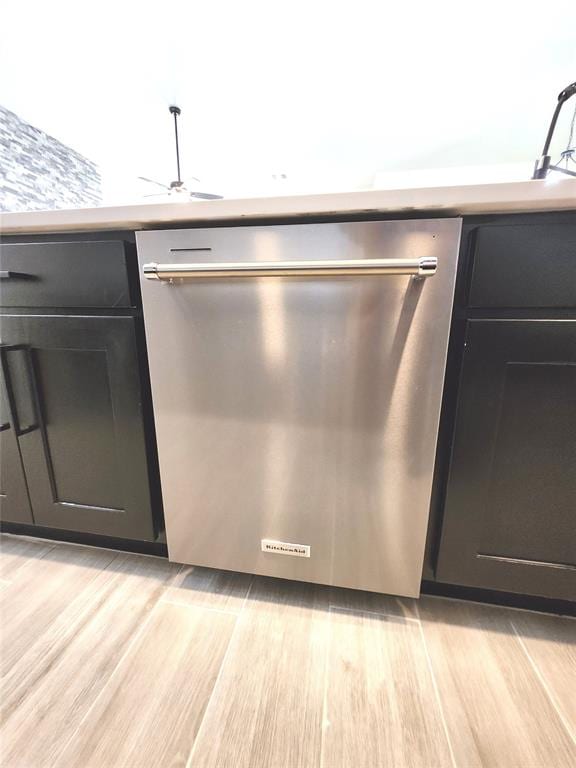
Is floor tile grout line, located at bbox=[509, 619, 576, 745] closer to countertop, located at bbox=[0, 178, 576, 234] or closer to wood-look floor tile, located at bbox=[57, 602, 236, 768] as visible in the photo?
wood-look floor tile, located at bbox=[57, 602, 236, 768]

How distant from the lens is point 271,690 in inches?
23.2

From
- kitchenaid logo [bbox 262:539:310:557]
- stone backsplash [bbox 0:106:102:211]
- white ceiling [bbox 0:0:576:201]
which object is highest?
white ceiling [bbox 0:0:576:201]

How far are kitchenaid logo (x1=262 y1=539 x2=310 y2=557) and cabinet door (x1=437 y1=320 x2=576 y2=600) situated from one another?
303 mm

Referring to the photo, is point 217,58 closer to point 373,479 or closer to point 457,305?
point 457,305

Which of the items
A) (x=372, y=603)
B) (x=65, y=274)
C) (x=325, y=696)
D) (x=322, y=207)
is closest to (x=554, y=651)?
(x=372, y=603)

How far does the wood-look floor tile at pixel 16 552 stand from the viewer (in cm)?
88

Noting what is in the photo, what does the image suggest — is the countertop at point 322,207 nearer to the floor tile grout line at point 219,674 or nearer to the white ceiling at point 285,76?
the floor tile grout line at point 219,674

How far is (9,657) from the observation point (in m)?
0.65

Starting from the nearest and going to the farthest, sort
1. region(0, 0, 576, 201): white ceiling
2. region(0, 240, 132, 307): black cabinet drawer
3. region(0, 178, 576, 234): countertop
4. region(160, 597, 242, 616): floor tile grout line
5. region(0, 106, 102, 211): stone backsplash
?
region(0, 178, 576, 234): countertop, region(0, 240, 132, 307): black cabinet drawer, region(160, 597, 242, 616): floor tile grout line, region(0, 0, 576, 201): white ceiling, region(0, 106, 102, 211): stone backsplash

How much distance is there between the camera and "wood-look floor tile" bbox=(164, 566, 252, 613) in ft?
2.57

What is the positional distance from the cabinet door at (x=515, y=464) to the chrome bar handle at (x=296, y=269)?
166 mm

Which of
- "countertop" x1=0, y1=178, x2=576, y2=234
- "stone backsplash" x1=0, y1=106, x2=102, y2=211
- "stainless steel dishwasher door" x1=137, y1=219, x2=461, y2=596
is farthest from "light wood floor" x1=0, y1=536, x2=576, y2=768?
"stone backsplash" x1=0, y1=106, x2=102, y2=211

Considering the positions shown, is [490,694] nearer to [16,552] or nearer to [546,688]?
[546,688]

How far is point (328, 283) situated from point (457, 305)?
0.81 ft
